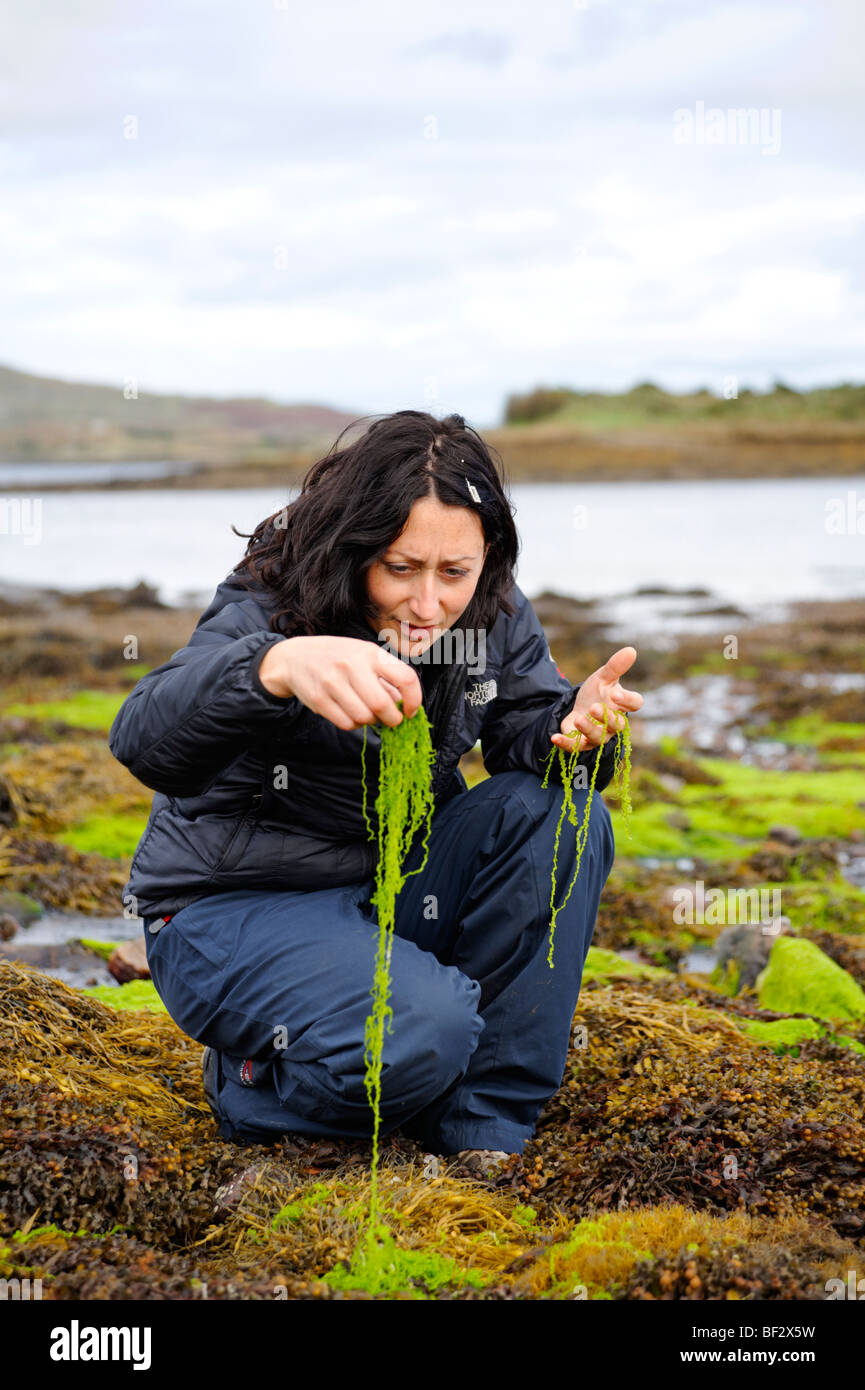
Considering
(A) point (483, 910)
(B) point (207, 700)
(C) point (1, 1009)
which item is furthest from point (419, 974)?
(C) point (1, 1009)

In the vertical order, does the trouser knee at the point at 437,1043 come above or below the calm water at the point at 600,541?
below

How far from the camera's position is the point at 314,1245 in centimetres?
318

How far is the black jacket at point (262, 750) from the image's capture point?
3244 millimetres

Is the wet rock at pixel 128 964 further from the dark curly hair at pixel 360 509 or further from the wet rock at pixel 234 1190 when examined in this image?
the dark curly hair at pixel 360 509

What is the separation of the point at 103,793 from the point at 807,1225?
671 cm

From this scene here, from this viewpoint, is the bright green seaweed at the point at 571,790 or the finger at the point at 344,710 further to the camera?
the bright green seaweed at the point at 571,790

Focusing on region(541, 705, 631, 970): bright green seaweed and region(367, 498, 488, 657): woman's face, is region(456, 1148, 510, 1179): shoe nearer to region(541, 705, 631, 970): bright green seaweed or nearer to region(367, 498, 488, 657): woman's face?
region(541, 705, 631, 970): bright green seaweed

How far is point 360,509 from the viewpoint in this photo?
358 centimetres

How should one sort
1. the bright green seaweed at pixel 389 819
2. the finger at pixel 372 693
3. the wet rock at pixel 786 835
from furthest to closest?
the wet rock at pixel 786 835 → the bright green seaweed at pixel 389 819 → the finger at pixel 372 693

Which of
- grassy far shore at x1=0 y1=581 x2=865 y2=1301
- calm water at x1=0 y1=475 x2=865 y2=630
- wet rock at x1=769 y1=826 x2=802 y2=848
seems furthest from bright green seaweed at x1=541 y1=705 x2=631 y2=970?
wet rock at x1=769 y1=826 x2=802 y2=848

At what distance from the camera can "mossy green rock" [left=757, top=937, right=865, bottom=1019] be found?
17.4ft

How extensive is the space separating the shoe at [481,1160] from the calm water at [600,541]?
7.01 feet

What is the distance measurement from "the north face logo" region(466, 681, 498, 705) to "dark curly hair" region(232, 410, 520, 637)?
461 mm

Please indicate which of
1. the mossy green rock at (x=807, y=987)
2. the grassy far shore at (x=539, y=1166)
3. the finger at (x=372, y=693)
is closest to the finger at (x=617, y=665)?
the finger at (x=372, y=693)
